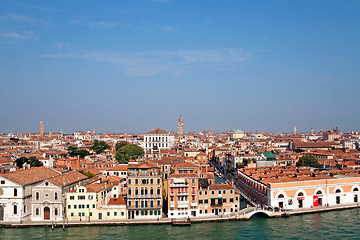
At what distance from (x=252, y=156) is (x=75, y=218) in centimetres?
3308

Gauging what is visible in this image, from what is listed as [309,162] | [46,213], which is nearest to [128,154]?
[309,162]

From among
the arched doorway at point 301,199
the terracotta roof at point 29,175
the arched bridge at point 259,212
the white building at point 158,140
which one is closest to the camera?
the terracotta roof at point 29,175

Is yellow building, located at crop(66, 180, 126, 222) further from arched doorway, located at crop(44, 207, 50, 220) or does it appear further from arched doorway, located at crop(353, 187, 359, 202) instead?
arched doorway, located at crop(353, 187, 359, 202)

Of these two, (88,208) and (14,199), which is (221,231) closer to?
(88,208)

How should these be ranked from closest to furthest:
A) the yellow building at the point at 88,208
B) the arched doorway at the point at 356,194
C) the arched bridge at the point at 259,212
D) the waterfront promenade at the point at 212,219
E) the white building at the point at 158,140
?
the waterfront promenade at the point at 212,219
the yellow building at the point at 88,208
the arched bridge at the point at 259,212
the arched doorway at the point at 356,194
the white building at the point at 158,140

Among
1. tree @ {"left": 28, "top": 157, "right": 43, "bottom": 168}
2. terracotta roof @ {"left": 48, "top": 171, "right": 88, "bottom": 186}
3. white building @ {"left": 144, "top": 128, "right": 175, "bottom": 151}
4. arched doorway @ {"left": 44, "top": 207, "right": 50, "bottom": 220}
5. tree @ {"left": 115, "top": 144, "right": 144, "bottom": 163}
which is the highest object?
white building @ {"left": 144, "top": 128, "right": 175, "bottom": 151}

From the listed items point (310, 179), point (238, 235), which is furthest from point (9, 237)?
point (310, 179)

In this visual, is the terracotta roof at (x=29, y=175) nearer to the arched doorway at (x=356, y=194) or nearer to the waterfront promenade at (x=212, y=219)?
the waterfront promenade at (x=212, y=219)

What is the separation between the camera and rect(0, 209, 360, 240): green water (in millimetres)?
24547

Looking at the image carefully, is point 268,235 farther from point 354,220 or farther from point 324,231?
point 354,220

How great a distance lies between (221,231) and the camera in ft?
83.5

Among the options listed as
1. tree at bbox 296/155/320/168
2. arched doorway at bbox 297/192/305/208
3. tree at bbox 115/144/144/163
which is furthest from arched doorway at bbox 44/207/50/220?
tree at bbox 296/155/320/168

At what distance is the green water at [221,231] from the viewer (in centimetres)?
2455

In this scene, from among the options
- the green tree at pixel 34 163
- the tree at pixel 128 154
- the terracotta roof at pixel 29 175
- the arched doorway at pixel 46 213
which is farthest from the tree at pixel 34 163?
the arched doorway at pixel 46 213
